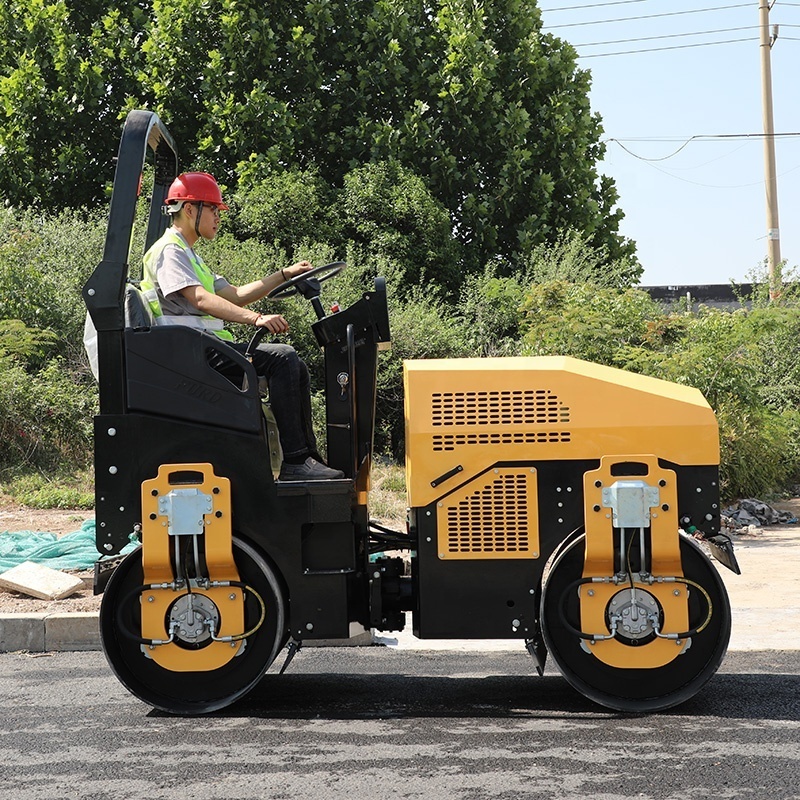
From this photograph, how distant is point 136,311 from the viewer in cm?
514

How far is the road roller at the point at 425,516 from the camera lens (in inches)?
197

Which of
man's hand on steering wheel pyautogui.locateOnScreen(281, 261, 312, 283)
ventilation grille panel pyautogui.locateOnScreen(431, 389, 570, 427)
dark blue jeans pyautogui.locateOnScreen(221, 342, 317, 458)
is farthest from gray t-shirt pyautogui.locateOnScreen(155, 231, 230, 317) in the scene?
ventilation grille panel pyautogui.locateOnScreen(431, 389, 570, 427)

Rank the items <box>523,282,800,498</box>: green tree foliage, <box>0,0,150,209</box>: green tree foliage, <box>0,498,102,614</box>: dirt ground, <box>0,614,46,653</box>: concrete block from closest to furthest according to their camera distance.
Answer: <box>0,614,46,653</box>: concrete block < <box>0,498,102,614</box>: dirt ground < <box>523,282,800,498</box>: green tree foliage < <box>0,0,150,209</box>: green tree foliage

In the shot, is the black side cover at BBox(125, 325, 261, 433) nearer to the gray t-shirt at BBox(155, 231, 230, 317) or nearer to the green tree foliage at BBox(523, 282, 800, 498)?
the gray t-shirt at BBox(155, 231, 230, 317)

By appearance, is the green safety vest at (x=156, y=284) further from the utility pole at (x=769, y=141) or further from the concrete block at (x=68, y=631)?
the utility pole at (x=769, y=141)

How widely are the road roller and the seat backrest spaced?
0.04 feet

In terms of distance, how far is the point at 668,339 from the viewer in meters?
13.1

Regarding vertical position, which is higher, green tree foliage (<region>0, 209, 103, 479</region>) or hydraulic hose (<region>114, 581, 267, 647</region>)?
green tree foliage (<region>0, 209, 103, 479</region>)

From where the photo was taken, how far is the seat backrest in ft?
16.8

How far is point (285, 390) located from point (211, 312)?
477 millimetres

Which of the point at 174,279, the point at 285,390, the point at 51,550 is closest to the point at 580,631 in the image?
the point at 285,390

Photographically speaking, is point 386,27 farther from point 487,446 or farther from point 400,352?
point 487,446

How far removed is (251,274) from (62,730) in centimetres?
1031

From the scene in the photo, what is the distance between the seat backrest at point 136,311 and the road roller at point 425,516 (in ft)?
0.04
